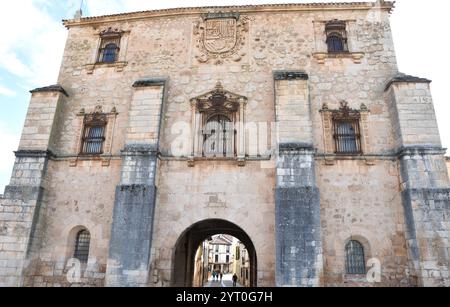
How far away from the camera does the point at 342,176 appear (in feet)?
34.9

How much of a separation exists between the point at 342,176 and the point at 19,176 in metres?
11.2

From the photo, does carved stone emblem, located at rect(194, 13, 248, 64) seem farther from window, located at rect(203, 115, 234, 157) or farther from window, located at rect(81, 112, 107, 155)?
window, located at rect(81, 112, 107, 155)

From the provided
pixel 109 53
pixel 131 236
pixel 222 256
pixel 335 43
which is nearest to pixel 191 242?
pixel 131 236

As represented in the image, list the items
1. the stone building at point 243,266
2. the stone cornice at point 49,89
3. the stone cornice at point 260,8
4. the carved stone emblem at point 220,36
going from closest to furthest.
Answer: the stone cornice at point 49,89, the carved stone emblem at point 220,36, the stone cornice at point 260,8, the stone building at point 243,266

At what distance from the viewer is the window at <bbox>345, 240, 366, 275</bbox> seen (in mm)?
9914

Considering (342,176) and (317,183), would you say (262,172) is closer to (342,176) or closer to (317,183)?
(317,183)

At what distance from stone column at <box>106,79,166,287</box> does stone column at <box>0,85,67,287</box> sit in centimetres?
299

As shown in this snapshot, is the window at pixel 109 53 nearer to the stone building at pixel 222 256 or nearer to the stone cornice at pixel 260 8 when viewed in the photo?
the stone cornice at pixel 260 8

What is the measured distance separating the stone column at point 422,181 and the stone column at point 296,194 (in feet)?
9.42

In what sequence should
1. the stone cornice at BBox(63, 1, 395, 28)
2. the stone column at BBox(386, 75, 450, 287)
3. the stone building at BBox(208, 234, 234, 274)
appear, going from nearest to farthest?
the stone column at BBox(386, 75, 450, 287) → the stone cornice at BBox(63, 1, 395, 28) → the stone building at BBox(208, 234, 234, 274)

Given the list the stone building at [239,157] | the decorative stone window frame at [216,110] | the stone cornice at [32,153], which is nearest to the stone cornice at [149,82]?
the stone building at [239,157]

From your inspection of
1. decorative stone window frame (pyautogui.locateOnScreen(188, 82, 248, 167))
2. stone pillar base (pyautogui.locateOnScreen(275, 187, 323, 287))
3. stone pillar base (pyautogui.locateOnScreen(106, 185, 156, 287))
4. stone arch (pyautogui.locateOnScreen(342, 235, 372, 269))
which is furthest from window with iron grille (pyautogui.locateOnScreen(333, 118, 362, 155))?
stone pillar base (pyautogui.locateOnScreen(106, 185, 156, 287))

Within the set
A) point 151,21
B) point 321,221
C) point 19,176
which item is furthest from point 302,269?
point 151,21

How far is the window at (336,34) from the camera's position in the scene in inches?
499
